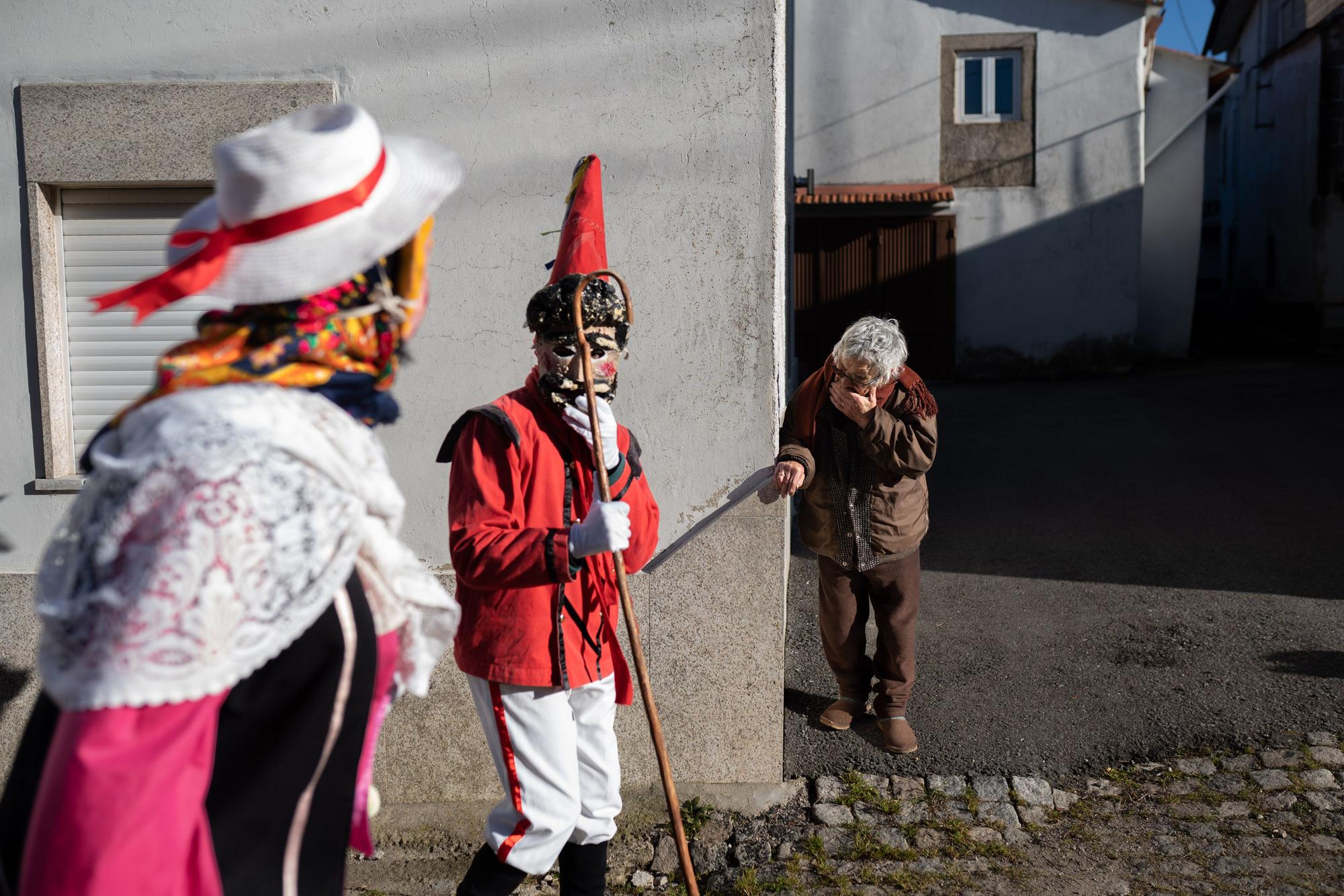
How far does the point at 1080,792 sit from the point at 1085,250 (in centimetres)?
1512

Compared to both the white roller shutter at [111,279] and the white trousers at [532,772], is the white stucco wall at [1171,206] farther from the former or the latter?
the white trousers at [532,772]

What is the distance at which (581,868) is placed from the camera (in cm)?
306

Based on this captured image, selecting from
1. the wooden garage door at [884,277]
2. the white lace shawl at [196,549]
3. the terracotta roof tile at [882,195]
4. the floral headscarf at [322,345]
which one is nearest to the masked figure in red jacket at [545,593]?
the floral headscarf at [322,345]

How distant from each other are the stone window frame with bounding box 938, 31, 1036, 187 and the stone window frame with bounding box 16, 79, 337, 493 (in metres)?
15.4

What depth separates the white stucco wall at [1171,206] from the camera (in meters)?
18.7

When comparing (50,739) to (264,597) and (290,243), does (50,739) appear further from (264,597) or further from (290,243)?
(290,243)

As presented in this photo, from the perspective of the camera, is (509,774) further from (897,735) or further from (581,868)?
(897,735)

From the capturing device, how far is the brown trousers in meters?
4.82

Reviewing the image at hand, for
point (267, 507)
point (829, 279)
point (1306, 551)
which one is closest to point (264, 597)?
point (267, 507)

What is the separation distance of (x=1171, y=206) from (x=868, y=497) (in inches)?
666

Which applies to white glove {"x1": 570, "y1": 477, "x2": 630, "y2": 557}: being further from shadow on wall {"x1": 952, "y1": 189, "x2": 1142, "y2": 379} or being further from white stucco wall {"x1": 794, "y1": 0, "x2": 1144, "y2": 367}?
shadow on wall {"x1": 952, "y1": 189, "x2": 1142, "y2": 379}

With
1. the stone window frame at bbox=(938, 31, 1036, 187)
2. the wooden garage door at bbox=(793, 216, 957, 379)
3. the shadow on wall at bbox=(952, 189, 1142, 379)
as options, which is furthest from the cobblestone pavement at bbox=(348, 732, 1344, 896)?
the stone window frame at bbox=(938, 31, 1036, 187)

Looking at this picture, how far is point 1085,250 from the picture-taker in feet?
59.0

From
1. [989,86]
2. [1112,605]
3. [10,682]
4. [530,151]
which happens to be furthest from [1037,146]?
[10,682]
